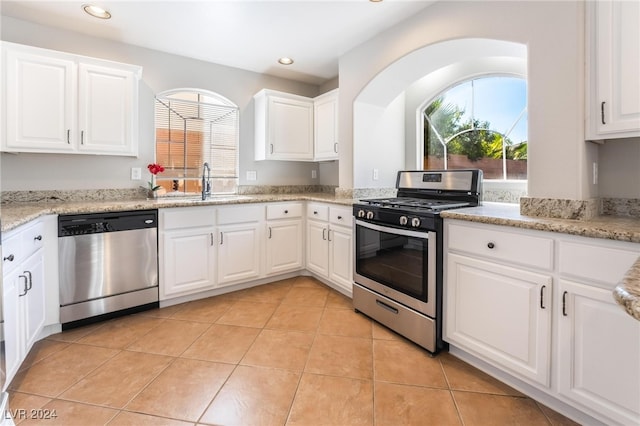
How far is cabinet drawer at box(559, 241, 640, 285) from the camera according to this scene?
49.2 inches

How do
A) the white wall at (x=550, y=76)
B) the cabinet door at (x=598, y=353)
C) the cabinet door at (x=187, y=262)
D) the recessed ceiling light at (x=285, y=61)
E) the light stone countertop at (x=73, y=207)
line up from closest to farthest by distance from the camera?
the cabinet door at (x=598, y=353), the white wall at (x=550, y=76), the light stone countertop at (x=73, y=207), the cabinet door at (x=187, y=262), the recessed ceiling light at (x=285, y=61)

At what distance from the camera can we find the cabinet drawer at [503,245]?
1.50 m

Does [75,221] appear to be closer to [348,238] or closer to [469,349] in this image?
[348,238]

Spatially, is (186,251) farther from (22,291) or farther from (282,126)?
(282,126)

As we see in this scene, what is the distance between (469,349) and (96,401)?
6.73 feet

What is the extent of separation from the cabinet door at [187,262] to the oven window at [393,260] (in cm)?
138

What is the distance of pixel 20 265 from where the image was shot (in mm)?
1740

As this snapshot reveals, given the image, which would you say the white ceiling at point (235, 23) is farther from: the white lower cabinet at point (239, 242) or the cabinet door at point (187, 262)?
the cabinet door at point (187, 262)

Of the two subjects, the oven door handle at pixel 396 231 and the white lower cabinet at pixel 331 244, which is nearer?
the oven door handle at pixel 396 231

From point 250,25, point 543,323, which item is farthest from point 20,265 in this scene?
point 543,323

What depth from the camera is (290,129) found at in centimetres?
372

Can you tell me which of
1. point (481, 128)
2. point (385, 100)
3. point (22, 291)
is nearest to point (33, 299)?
point (22, 291)

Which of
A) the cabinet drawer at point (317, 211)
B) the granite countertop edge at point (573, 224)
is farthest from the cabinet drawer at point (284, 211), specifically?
the granite countertop edge at point (573, 224)

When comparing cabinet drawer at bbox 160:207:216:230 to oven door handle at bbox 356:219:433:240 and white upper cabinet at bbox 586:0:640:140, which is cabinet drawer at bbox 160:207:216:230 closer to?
oven door handle at bbox 356:219:433:240
